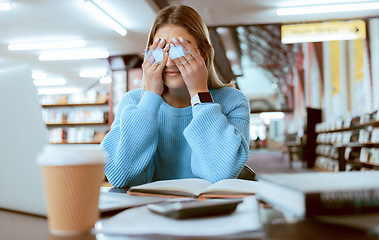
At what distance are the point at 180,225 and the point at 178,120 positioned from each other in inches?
38.2

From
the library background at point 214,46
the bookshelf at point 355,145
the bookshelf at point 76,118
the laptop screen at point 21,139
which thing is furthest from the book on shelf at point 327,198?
the bookshelf at point 76,118

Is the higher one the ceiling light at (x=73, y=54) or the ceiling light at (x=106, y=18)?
the ceiling light at (x=106, y=18)

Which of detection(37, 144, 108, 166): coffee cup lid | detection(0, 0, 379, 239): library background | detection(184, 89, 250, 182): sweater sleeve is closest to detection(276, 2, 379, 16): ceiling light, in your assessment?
detection(0, 0, 379, 239): library background

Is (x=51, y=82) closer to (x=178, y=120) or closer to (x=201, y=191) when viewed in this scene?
(x=178, y=120)

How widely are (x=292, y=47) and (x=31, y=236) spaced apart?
49.6 ft

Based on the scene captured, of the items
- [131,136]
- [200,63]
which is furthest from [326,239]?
[200,63]

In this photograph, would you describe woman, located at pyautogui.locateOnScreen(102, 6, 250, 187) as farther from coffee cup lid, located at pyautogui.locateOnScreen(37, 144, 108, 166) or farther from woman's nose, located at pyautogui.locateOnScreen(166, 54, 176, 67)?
coffee cup lid, located at pyautogui.locateOnScreen(37, 144, 108, 166)

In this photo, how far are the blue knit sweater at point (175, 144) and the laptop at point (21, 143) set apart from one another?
498 mm

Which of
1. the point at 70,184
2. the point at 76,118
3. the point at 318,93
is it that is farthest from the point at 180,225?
the point at 318,93

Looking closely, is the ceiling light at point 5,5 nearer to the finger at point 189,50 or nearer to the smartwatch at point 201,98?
the finger at point 189,50

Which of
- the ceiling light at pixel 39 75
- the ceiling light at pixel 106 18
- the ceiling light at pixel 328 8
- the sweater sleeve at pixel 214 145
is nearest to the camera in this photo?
the sweater sleeve at pixel 214 145

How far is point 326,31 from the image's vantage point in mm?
5602

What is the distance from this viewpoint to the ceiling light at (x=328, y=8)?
5.45 m

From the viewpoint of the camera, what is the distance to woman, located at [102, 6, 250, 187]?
44.7 inches
